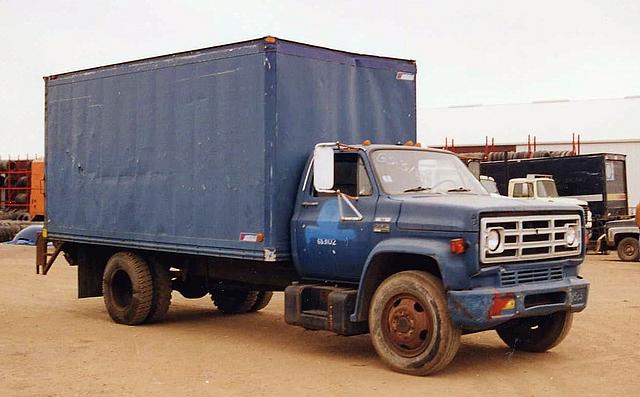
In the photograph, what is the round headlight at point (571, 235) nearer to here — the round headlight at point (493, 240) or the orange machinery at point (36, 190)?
the round headlight at point (493, 240)

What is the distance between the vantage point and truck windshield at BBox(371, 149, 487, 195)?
989 centimetres

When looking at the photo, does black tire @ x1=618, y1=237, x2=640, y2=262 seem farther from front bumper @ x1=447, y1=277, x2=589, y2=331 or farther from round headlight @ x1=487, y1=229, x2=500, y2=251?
Answer: round headlight @ x1=487, y1=229, x2=500, y2=251

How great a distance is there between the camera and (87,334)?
11891 millimetres

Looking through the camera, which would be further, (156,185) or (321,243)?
(156,185)

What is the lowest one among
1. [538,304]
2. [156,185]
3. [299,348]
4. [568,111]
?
[299,348]

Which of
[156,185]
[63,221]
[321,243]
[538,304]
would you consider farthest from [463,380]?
[63,221]

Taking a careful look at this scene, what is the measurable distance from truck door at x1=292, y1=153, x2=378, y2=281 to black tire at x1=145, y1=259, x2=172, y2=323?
3038 mm

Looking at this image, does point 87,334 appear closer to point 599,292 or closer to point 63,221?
point 63,221

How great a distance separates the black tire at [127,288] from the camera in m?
12.5

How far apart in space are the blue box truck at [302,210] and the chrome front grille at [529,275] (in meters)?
0.02

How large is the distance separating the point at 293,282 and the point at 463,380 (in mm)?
2686

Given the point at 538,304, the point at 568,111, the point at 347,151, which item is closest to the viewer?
the point at 538,304

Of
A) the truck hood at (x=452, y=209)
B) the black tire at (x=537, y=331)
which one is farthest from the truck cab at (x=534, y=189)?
the truck hood at (x=452, y=209)

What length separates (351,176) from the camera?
32.9ft
